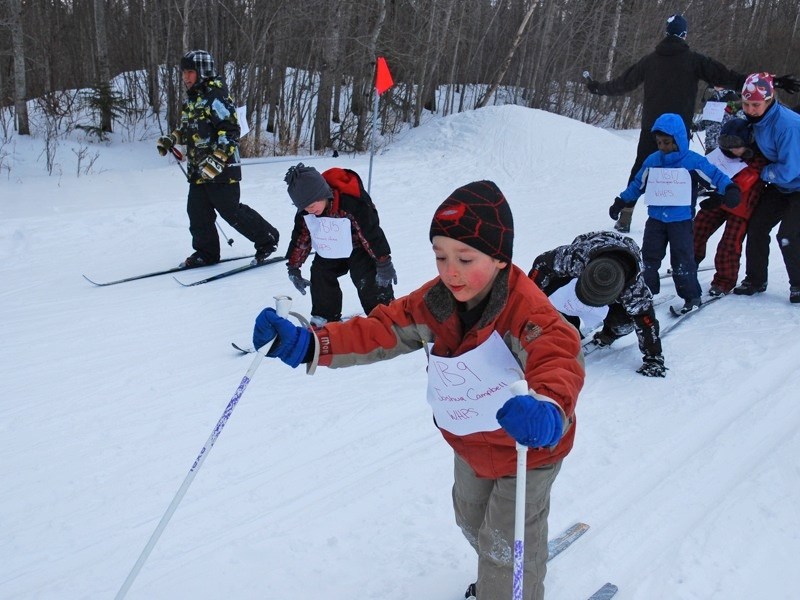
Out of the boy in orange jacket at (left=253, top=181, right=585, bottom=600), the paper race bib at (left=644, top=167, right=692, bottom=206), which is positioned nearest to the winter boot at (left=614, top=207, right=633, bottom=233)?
the paper race bib at (left=644, top=167, right=692, bottom=206)

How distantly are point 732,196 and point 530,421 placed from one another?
13.7 ft

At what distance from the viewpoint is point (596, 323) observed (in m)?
4.42

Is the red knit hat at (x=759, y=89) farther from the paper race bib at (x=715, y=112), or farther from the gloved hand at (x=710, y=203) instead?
the paper race bib at (x=715, y=112)

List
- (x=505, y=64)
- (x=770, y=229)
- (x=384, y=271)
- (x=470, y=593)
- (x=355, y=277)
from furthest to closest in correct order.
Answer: (x=505, y=64) → (x=770, y=229) → (x=355, y=277) → (x=384, y=271) → (x=470, y=593)

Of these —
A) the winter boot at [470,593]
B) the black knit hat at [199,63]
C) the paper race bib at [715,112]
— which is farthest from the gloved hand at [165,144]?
the paper race bib at [715,112]

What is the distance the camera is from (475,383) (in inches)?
78.5

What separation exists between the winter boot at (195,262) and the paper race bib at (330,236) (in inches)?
94.2

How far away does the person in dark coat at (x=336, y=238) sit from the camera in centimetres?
420

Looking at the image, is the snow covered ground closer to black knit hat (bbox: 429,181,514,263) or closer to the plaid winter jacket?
the plaid winter jacket

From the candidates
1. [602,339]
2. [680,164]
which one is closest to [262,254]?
[602,339]

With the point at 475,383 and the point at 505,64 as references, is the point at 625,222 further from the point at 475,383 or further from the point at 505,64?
the point at 505,64

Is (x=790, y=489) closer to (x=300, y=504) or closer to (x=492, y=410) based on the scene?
(x=492, y=410)

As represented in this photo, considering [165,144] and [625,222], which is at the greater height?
[165,144]

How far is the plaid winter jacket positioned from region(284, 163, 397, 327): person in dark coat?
1.80 meters
